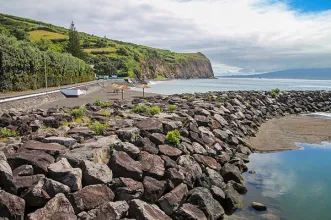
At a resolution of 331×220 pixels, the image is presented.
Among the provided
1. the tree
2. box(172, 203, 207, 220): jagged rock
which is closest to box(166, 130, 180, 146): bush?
box(172, 203, 207, 220): jagged rock

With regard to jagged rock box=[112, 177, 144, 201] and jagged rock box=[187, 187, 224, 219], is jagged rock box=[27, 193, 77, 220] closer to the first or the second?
jagged rock box=[112, 177, 144, 201]

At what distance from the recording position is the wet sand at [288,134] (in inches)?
921

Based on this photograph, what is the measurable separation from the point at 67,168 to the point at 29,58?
35.2 metres

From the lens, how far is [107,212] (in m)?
8.66

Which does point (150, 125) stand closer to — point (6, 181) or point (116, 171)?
point (116, 171)

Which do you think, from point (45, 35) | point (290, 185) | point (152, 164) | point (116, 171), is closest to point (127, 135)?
point (152, 164)

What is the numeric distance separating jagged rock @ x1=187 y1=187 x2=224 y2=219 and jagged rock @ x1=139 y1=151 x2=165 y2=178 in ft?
4.90

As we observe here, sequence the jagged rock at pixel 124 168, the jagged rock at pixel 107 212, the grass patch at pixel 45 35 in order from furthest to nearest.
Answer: the grass patch at pixel 45 35
the jagged rock at pixel 124 168
the jagged rock at pixel 107 212

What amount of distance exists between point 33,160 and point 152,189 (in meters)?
4.11

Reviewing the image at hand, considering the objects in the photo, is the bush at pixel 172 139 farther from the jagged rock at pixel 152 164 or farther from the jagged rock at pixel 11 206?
the jagged rock at pixel 11 206

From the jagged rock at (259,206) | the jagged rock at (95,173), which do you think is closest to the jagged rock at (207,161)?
the jagged rock at (259,206)

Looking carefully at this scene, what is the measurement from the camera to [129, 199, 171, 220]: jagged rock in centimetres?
898

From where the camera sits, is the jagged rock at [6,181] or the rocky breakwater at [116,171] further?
the rocky breakwater at [116,171]

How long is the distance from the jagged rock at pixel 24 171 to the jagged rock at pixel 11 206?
52.5 inches
